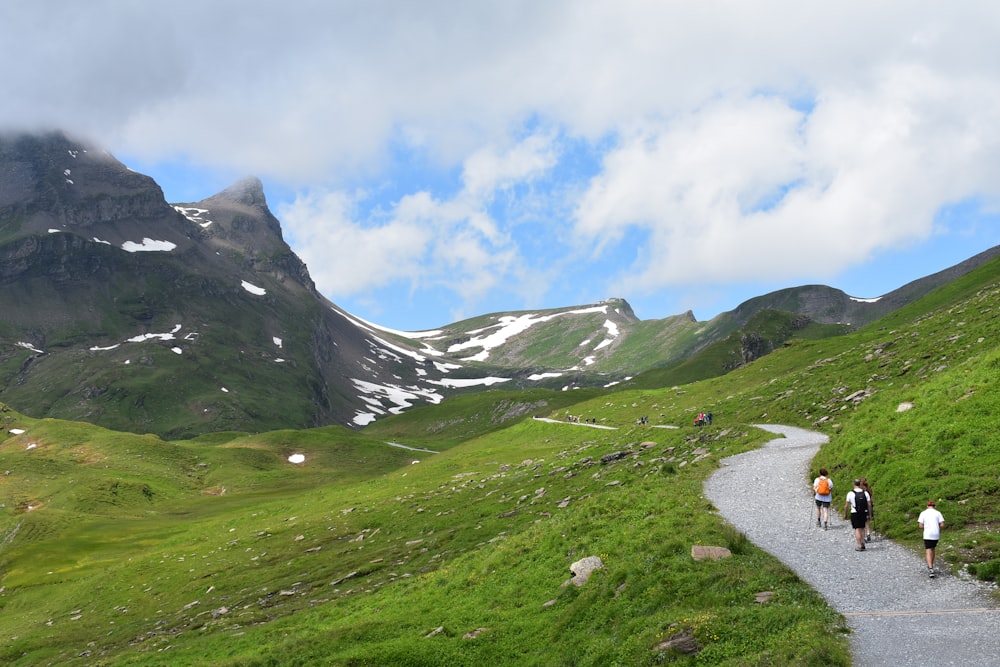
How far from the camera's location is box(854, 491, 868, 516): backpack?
79.4 ft

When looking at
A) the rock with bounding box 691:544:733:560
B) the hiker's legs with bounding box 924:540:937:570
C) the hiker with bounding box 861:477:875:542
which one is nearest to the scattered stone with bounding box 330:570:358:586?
the rock with bounding box 691:544:733:560

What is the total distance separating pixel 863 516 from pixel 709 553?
6366mm

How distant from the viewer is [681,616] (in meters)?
19.7

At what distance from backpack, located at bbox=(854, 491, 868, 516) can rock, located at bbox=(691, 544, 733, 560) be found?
533 cm

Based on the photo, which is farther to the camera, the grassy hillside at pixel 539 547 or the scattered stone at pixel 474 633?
the scattered stone at pixel 474 633

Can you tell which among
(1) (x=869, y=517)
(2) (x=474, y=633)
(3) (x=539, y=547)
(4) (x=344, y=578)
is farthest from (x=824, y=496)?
(4) (x=344, y=578)

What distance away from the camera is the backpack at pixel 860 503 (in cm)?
2419

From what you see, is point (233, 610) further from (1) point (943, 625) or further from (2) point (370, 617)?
(1) point (943, 625)

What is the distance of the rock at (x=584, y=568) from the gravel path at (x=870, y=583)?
22.0ft

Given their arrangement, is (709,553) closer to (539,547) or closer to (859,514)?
(859,514)

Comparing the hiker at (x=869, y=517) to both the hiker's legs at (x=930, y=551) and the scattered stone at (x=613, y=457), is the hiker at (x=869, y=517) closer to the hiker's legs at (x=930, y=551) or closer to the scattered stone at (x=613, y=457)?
the hiker's legs at (x=930, y=551)

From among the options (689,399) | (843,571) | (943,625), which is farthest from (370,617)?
(689,399)

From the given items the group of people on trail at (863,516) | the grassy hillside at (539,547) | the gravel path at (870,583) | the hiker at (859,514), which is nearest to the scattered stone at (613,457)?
the grassy hillside at (539,547)

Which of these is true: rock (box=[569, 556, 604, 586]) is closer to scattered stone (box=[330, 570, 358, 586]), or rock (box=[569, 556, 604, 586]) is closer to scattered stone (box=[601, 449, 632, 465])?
scattered stone (box=[330, 570, 358, 586])
